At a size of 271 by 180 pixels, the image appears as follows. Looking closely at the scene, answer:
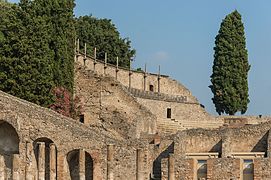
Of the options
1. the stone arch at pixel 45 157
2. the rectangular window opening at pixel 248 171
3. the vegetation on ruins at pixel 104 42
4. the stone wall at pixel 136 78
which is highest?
the vegetation on ruins at pixel 104 42

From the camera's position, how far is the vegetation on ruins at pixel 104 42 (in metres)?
85.9

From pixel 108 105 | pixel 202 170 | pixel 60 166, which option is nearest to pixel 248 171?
pixel 202 170

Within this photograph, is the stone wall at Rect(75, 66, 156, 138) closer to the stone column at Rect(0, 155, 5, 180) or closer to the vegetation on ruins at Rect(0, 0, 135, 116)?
the vegetation on ruins at Rect(0, 0, 135, 116)

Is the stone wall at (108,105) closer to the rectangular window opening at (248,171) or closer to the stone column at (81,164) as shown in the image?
the stone column at (81,164)

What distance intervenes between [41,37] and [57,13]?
3.56 m

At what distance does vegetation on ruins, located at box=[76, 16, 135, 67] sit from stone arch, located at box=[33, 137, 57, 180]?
34.2 metres

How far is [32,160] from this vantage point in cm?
4966

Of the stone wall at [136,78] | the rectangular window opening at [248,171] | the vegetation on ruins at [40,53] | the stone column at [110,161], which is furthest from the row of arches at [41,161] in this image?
the stone wall at [136,78]

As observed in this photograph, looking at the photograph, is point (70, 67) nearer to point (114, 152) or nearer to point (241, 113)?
point (114, 152)

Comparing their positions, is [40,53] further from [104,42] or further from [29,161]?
[104,42]

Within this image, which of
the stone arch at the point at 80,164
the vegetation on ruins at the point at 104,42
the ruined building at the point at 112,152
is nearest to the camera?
the ruined building at the point at 112,152

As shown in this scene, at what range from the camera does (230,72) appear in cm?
7569

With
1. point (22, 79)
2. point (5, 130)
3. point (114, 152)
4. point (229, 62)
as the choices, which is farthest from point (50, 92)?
point (229, 62)

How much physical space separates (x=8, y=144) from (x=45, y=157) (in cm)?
243
